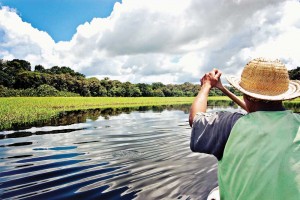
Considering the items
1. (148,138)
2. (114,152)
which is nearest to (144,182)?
(114,152)

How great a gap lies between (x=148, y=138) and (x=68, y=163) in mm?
3955

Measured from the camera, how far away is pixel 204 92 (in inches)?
82.2

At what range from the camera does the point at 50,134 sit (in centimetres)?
1117

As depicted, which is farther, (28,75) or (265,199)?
(28,75)

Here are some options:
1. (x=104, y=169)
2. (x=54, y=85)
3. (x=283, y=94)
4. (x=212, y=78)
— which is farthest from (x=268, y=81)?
(x=54, y=85)

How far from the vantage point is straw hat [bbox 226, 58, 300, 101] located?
1789 mm

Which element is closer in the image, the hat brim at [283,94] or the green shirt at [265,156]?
the green shirt at [265,156]

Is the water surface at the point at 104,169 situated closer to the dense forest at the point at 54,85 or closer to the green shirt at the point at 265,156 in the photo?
the green shirt at the point at 265,156

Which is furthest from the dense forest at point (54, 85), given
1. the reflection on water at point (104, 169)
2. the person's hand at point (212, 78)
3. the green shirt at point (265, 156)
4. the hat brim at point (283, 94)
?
the green shirt at point (265, 156)

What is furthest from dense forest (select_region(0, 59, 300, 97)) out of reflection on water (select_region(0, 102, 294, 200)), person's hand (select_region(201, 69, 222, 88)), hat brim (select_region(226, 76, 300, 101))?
hat brim (select_region(226, 76, 300, 101))

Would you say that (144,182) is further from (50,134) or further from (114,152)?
(50,134)

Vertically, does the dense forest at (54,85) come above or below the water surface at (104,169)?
above

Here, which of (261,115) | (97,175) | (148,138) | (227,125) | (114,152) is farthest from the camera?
(148,138)

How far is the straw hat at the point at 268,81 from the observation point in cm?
179
